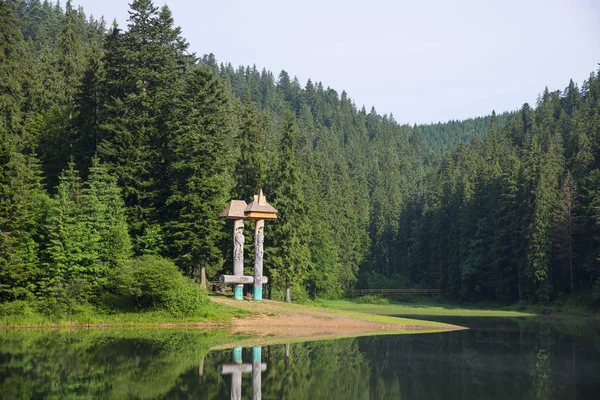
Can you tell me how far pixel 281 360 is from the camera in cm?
3225

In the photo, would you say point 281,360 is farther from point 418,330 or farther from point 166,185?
point 166,185

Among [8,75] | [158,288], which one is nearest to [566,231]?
[158,288]

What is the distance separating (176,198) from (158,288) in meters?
11.5

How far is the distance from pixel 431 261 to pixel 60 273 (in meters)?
74.2

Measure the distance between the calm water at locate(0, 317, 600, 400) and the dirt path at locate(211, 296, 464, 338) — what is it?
4232 millimetres

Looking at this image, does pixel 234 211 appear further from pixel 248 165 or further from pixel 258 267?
pixel 248 165

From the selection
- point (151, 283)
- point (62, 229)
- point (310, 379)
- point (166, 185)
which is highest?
point (166, 185)

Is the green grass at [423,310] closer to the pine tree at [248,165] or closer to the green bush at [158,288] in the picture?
the pine tree at [248,165]

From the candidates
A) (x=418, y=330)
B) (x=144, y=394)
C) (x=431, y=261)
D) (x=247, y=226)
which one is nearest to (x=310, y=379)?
(x=144, y=394)

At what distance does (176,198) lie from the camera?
55969 millimetres

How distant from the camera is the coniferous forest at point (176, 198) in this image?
47.9 m

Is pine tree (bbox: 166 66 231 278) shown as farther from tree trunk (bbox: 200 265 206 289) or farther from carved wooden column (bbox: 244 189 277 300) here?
carved wooden column (bbox: 244 189 277 300)

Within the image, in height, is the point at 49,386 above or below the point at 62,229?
below

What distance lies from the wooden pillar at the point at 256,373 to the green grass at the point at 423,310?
132 ft
